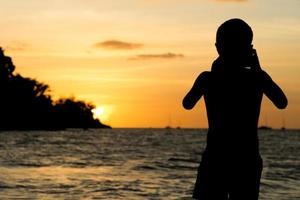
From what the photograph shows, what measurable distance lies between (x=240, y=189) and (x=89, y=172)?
68.8ft

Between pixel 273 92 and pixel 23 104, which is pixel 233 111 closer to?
pixel 273 92

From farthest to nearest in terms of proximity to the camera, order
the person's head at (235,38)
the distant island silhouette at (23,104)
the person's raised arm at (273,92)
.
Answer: the distant island silhouette at (23,104) < the person's head at (235,38) < the person's raised arm at (273,92)

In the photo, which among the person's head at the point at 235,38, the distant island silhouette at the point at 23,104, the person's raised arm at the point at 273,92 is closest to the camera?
the person's raised arm at the point at 273,92

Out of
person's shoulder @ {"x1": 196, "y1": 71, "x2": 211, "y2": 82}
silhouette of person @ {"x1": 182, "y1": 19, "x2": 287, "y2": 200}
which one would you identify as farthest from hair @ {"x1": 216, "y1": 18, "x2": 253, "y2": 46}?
person's shoulder @ {"x1": 196, "y1": 71, "x2": 211, "y2": 82}

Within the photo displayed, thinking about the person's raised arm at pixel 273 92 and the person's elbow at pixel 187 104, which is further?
the person's elbow at pixel 187 104

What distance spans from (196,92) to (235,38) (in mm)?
436

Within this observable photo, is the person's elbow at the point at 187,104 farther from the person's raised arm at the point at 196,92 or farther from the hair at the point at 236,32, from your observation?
the hair at the point at 236,32

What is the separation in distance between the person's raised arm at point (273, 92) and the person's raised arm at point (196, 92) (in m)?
0.38

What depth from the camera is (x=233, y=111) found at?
152 inches

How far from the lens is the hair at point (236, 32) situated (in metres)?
3.94

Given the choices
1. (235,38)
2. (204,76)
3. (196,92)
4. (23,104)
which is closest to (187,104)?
(196,92)

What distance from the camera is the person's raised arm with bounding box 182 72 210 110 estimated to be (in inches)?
155

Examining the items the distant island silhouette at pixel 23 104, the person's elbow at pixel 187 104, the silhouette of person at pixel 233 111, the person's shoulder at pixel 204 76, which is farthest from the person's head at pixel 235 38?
the distant island silhouette at pixel 23 104

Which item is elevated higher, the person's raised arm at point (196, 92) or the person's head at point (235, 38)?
the person's head at point (235, 38)
